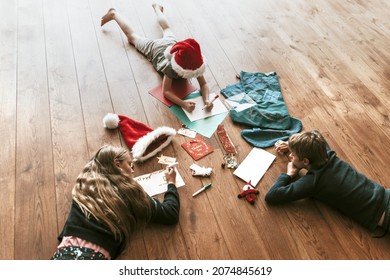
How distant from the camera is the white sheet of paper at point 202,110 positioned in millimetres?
2105

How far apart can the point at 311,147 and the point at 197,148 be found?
0.62 metres

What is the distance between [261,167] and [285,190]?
0.77 ft

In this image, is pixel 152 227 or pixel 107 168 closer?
pixel 107 168

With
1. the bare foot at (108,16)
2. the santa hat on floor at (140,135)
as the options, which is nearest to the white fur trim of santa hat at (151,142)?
the santa hat on floor at (140,135)

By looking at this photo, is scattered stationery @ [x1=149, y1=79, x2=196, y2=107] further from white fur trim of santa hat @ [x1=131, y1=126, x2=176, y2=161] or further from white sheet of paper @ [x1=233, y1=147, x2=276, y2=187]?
white sheet of paper @ [x1=233, y1=147, x2=276, y2=187]

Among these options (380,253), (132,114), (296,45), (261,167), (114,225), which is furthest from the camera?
(296,45)

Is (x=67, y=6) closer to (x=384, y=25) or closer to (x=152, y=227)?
(x=152, y=227)

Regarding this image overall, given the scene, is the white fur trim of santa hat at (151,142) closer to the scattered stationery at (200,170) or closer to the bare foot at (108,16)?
the scattered stationery at (200,170)

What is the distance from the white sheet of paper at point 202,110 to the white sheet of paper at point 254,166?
36 cm

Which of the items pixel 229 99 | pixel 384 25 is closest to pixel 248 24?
pixel 229 99

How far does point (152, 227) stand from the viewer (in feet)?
5.32

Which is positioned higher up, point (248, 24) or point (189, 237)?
point (248, 24)

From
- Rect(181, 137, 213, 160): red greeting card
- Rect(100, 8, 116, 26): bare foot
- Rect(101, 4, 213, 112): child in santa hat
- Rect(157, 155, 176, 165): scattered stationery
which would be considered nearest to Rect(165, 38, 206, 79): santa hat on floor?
Rect(101, 4, 213, 112): child in santa hat

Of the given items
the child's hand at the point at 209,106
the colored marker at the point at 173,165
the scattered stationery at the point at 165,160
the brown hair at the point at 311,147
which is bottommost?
the scattered stationery at the point at 165,160
